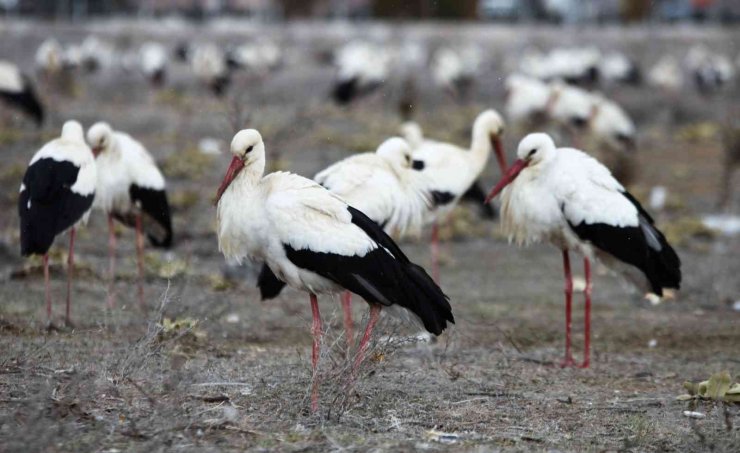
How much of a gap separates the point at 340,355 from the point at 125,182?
3.06 meters

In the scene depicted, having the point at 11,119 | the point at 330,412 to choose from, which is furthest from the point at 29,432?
the point at 11,119

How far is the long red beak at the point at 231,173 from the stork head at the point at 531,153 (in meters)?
1.96

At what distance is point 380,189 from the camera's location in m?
7.27

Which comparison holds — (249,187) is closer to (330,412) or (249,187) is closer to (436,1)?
(330,412)

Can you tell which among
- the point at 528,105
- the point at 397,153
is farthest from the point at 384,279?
the point at 528,105

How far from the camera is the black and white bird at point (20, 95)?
59.3 ft

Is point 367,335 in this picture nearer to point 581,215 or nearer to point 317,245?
point 317,245

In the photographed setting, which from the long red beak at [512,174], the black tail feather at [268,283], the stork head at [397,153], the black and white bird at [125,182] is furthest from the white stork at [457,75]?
the black tail feather at [268,283]

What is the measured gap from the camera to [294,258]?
5.57 meters

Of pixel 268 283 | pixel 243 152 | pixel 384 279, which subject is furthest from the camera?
pixel 268 283

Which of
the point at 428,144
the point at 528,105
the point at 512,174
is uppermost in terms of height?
the point at 512,174

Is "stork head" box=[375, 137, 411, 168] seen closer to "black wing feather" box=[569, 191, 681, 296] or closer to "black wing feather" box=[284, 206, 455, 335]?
"black wing feather" box=[569, 191, 681, 296]

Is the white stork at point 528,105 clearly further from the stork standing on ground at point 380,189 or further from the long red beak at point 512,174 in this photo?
the long red beak at point 512,174

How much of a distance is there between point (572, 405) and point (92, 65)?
2183 cm
